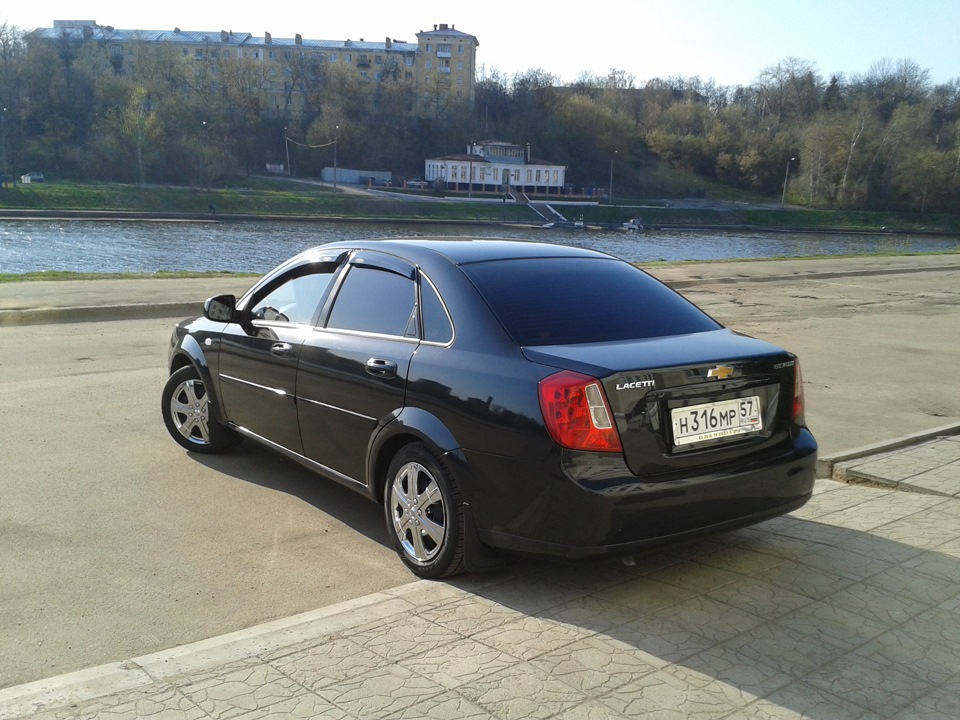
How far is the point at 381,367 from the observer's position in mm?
4289

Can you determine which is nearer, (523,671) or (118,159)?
(523,671)

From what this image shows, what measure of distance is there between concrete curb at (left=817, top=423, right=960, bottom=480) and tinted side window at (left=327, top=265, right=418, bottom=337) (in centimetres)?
309

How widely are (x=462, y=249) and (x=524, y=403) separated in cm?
136

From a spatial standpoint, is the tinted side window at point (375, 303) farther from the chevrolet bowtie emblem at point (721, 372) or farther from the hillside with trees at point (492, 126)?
the hillside with trees at point (492, 126)

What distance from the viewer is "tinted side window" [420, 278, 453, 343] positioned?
4.13 meters

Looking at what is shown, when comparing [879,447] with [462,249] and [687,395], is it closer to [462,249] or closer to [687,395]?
[687,395]

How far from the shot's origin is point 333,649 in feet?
10.7

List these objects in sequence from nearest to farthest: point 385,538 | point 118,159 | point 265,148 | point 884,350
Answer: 1. point 385,538
2. point 884,350
3. point 118,159
4. point 265,148

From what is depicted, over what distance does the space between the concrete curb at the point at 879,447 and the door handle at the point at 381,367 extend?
313cm

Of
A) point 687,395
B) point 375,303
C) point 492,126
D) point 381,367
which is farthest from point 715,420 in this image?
point 492,126

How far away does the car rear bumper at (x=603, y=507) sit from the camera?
350 centimetres

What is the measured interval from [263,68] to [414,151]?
27.4 meters

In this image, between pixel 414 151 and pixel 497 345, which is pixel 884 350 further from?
pixel 414 151

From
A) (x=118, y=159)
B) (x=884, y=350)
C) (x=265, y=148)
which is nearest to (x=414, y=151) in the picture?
(x=265, y=148)
